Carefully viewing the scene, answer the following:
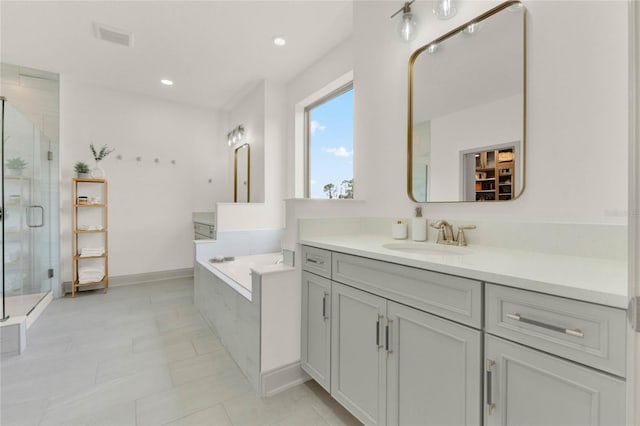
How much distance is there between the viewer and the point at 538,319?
2.41ft

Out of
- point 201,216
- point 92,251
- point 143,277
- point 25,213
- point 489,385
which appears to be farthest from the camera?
point 201,216

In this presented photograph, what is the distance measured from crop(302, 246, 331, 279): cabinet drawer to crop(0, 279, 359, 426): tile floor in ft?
2.40

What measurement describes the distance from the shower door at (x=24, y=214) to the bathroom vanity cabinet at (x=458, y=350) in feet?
9.06

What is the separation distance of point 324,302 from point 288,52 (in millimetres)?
2578

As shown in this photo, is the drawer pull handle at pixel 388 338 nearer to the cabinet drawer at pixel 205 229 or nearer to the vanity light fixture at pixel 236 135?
the cabinet drawer at pixel 205 229

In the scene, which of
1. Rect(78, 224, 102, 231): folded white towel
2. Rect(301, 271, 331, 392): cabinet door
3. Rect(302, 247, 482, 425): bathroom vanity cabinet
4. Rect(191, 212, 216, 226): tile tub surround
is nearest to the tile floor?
Rect(301, 271, 331, 392): cabinet door

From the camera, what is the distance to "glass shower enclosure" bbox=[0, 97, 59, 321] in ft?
7.82

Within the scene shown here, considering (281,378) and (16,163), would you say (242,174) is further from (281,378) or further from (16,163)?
(281,378)

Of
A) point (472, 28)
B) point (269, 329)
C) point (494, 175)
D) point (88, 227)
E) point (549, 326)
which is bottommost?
point (269, 329)

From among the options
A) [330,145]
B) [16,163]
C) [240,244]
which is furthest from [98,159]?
Result: [330,145]

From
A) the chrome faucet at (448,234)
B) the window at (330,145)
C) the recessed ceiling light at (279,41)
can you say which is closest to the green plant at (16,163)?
the recessed ceiling light at (279,41)

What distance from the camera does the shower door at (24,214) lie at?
7.84ft

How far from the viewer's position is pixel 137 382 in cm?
171

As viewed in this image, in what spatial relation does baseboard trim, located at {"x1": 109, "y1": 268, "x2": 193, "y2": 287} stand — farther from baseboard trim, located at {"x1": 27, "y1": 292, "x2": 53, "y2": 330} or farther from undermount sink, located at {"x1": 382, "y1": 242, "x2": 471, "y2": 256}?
undermount sink, located at {"x1": 382, "y1": 242, "x2": 471, "y2": 256}
